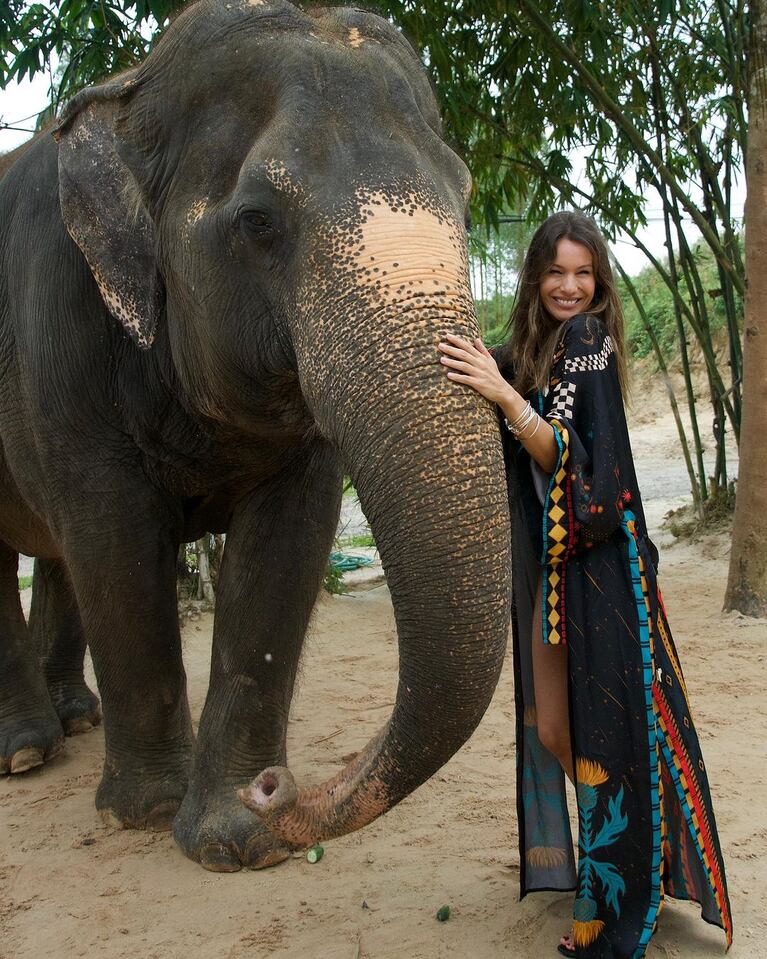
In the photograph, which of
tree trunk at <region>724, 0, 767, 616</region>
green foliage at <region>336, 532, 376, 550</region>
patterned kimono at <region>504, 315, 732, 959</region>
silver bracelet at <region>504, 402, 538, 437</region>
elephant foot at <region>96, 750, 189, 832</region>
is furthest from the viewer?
green foliage at <region>336, 532, 376, 550</region>

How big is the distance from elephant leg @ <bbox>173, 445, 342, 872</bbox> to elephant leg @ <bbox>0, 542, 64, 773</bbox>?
106 cm

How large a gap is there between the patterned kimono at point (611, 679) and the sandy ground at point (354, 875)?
0.20m

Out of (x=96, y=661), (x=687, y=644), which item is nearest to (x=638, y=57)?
(x=687, y=644)

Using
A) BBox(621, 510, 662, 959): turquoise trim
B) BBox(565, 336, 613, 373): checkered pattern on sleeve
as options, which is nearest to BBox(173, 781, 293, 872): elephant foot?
BBox(621, 510, 662, 959): turquoise trim

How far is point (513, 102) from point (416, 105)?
13.5 feet

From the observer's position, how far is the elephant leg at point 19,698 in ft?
13.9

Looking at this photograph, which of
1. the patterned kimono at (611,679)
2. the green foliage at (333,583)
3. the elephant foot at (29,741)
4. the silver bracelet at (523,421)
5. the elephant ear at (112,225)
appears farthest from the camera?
the green foliage at (333,583)

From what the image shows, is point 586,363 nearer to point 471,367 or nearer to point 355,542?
point 471,367

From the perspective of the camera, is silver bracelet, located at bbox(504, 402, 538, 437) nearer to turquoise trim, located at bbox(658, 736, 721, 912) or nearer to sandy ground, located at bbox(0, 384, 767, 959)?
turquoise trim, located at bbox(658, 736, 721, 912)

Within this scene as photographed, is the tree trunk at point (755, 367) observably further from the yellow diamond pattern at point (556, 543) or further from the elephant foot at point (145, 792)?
the yellow diamond pattern at point (556, 543)

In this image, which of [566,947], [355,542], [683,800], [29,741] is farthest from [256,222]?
[355,542]

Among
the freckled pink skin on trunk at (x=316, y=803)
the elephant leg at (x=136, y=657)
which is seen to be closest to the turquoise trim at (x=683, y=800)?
the freckled pink skin on trunk at (x=316, y=803)

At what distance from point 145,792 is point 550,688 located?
5.20 ft

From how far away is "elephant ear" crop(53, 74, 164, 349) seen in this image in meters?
2.86
